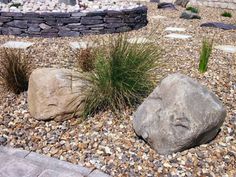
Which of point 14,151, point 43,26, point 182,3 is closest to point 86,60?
point 14,151

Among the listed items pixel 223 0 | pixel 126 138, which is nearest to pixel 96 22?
pixel 126 138

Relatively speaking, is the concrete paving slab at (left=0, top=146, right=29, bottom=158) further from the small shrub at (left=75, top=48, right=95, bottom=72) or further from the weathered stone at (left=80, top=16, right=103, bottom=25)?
the weathered stone at (left=80, top=16, right=103, bottom=25)

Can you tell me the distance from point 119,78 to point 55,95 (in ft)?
2.00

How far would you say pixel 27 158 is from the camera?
2537 mm

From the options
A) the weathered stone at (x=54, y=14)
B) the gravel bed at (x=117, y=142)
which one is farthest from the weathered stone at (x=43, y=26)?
the gravel bed at (x=117, y=142)

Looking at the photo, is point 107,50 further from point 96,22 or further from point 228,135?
point 96,22

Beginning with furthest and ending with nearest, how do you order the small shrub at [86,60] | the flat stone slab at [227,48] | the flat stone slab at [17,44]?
the flat stone slab at [17,44] < the flat stone slab at [227,48] < the small shrub at [86,60]

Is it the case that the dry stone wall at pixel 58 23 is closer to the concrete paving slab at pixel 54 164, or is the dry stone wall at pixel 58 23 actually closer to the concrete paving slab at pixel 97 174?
the concrete paving slab at pixel 54 164

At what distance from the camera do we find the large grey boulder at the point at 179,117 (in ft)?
8.04

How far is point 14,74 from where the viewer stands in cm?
336

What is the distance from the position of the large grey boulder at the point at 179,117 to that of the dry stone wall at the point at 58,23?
144 inches

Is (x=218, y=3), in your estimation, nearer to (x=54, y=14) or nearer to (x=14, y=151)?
(x=54, y=14)

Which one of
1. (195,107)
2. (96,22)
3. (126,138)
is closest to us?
(195,107)

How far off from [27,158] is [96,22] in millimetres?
3931
